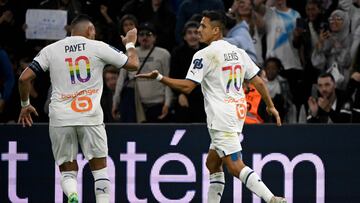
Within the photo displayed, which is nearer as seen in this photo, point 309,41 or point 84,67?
point 84,67

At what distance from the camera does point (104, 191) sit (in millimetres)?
12148

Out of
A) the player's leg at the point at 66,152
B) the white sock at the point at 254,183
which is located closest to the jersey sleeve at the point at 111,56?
the player's leg at the point at 66,152

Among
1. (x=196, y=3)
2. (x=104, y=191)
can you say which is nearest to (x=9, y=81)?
(x=196, y=3)

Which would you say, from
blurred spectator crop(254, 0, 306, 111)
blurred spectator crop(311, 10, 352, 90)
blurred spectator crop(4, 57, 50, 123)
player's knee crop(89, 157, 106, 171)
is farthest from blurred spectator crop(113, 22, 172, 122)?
player's knee crop(89, 157, 106, 171)

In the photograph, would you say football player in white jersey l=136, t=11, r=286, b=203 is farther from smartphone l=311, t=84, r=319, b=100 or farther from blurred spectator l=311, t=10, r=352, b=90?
blurred spectator l=311, t=10, r=352, b=90

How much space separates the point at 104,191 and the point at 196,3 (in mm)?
4458

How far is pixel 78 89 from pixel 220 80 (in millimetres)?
1553

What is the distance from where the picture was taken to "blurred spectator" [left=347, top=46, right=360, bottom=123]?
14883mm

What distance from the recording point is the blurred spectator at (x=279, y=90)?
15.1 m

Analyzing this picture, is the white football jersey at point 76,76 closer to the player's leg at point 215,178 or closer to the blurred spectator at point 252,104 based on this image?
the player's leg at point 215,178

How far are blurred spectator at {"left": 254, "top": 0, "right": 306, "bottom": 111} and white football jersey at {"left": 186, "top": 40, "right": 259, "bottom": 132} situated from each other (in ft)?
12.8

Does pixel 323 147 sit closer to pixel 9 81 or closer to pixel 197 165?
pixel 197 165

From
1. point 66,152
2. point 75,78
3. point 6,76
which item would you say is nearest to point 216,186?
point 66,152

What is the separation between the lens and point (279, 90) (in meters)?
15.2
